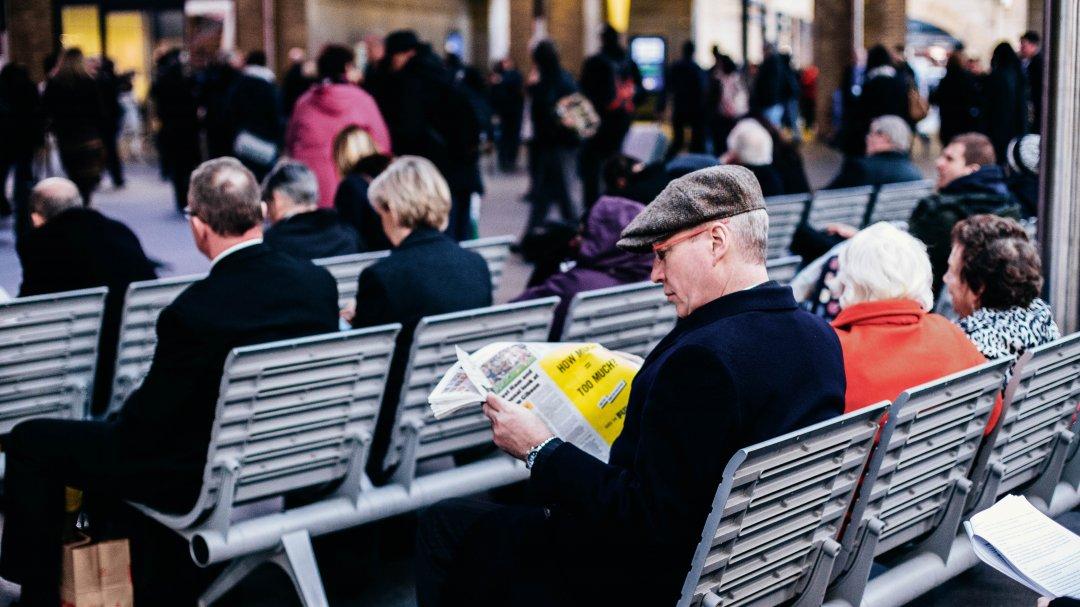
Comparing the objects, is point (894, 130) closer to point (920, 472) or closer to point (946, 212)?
point (946, 212)

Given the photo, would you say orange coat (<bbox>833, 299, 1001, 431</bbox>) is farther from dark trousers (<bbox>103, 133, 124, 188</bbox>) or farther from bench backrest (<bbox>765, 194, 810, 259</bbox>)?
dark trousers (<bbox>103, 133, 124, 188</bbox>)

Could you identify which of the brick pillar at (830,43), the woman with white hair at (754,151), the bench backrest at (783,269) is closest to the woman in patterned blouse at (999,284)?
the bench backrest at (783,269)

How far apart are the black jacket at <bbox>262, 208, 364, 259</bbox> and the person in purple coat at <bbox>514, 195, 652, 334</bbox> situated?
4.38 ft

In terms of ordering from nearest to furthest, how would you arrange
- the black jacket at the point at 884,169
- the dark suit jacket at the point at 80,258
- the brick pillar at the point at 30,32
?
the dark suit jacket at the point at 80,258 < the black jacket at the point at 884,169 < the brick pillar at the point at 30,32

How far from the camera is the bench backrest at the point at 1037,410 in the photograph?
3818 mm

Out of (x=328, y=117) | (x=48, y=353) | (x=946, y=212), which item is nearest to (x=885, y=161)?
(x=946, y=212)

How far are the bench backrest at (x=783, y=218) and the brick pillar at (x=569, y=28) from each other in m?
22.0

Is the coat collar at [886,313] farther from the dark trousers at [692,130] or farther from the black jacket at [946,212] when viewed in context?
the dark trousers at [692,130]

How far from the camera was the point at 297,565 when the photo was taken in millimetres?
4055

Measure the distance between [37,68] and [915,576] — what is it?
26.0m

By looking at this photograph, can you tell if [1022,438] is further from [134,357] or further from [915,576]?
[134,357]

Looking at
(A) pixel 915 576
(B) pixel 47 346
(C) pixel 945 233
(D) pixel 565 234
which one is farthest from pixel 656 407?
(C) pixel 945 233

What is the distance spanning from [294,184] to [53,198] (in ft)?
3.49

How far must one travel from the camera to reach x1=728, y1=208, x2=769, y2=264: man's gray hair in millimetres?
2924
